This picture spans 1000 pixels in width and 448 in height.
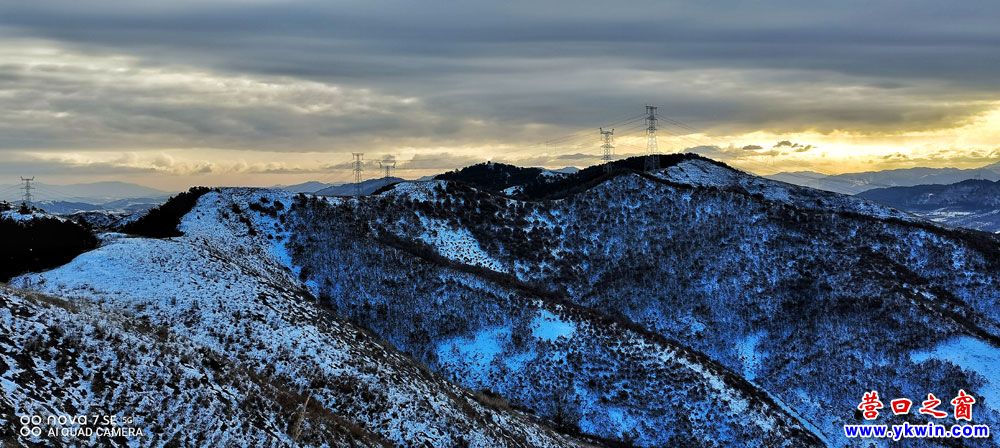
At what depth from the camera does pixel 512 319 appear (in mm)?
61875

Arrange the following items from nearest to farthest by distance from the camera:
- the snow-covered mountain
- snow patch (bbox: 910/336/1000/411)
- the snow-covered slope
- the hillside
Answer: the snow-covered mountain → the snow-covered slope → snow patch (bbox: 910/336/1000/411) → the hillside

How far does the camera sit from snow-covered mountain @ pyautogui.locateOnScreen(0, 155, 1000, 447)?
2952cm

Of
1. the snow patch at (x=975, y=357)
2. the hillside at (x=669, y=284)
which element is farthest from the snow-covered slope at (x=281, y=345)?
the snow patch at (x=975, y=357)

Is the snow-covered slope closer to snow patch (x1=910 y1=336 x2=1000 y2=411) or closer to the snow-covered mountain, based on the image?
the snow-covered mountain

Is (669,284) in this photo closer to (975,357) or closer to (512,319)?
(512,319)

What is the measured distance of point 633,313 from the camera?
76.4 metres

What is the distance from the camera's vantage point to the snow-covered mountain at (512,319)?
29516 millimetres

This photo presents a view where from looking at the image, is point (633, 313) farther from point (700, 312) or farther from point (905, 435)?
point (905, 435)

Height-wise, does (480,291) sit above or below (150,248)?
below

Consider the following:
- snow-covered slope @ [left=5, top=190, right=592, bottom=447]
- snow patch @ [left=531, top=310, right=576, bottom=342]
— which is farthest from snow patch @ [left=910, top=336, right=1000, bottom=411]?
snow-covered slope @ [left=5, top=190, right=592, bottom=447]

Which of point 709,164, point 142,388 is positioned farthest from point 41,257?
point 709,164

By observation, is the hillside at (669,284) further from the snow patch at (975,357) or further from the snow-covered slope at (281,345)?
the snow-covered slope at (281,345)

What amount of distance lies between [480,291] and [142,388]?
40686 mm

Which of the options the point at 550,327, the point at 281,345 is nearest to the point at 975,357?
the point at 550,327
